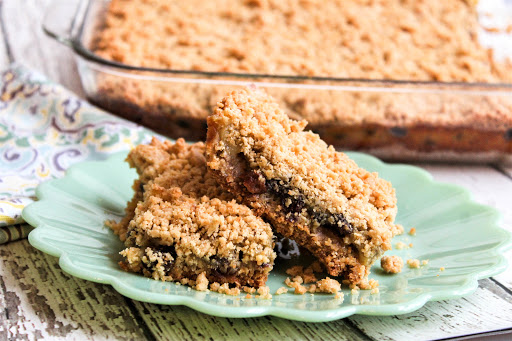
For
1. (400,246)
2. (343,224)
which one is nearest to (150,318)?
(343,224)

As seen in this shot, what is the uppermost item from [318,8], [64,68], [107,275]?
[318,8]

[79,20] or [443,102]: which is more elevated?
[443,102]

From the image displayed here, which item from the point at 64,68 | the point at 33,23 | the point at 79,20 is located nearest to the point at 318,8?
the point at 79,20

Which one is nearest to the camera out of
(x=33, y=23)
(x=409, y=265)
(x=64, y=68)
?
(x=409, y=265)

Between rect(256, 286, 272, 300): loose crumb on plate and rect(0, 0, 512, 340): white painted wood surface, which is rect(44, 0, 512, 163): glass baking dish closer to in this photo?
rect(0, 0, 512, 340): white painted wood surface

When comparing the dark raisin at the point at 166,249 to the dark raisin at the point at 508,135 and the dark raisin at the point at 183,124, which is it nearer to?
the dark raisin at the point at 183,124

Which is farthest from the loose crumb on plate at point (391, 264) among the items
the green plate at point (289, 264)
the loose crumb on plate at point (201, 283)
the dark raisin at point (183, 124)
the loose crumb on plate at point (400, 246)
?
the dark raisin at point (183, 124)

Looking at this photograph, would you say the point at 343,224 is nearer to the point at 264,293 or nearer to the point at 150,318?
the point at 264,293

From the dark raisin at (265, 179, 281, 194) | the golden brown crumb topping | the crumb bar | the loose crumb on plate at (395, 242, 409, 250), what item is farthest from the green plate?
the golden brown crumb topping

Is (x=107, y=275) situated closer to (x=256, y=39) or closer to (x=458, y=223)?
(x=458, y=223)
